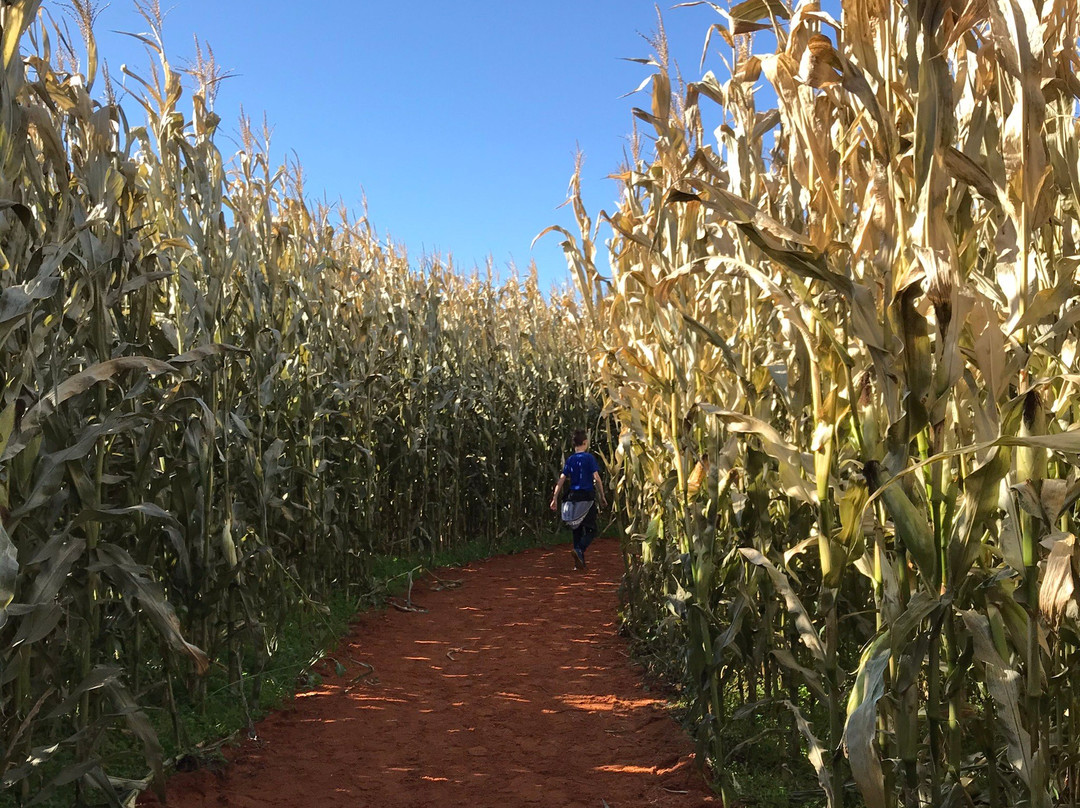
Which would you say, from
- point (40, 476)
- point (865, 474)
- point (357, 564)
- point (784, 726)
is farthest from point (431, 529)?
point (865, 474)

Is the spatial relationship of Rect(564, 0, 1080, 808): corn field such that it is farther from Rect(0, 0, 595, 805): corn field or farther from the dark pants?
the dark pants

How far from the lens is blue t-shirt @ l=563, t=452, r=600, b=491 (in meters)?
8.90

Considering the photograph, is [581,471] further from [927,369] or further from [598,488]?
[927,369]

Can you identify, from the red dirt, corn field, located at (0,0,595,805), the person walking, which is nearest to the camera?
corn field, located at (0,0,595,805)

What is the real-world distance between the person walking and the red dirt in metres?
1.99

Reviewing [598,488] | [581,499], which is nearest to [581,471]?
[581,499]

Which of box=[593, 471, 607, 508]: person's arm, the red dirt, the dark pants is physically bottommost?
the red dirt

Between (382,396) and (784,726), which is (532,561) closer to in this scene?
(382,396)

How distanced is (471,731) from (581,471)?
4732mm

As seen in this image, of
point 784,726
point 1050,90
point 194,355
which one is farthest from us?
point 784,726

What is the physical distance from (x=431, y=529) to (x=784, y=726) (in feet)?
19.3

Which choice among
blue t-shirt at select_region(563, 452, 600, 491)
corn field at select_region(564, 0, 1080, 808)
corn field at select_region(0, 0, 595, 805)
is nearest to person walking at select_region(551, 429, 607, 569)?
blue t-shirt at select_region(563, 452, 600, 491)

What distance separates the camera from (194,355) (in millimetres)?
3104

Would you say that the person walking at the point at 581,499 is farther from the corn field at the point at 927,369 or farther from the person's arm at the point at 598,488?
the corn field at the point at 927,369
